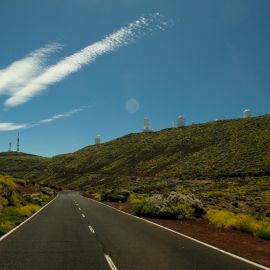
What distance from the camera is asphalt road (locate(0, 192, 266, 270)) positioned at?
10.1 meters

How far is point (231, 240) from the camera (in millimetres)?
15656

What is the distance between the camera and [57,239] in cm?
1500

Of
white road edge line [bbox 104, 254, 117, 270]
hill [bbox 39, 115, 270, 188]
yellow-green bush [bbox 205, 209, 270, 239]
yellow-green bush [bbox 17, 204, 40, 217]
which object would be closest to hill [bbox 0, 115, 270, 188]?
hill [bbox 39, 115, 270, 188]

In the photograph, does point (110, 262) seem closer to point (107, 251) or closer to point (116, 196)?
point (107, 251)

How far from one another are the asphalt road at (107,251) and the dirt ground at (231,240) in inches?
31.1

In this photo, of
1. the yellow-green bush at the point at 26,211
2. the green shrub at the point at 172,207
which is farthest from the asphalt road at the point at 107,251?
the yellow-green bush at the point at 26,211

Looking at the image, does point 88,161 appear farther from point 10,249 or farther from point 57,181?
point 10,249

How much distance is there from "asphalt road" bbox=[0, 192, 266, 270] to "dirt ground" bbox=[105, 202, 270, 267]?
789 mm

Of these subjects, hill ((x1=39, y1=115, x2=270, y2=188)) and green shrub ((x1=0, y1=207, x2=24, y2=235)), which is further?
hill ((x1=39, y1=115, x2=270, y2=188))

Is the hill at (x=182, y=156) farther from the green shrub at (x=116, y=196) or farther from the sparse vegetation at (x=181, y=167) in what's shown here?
the green shrub at (x=116, y=196)

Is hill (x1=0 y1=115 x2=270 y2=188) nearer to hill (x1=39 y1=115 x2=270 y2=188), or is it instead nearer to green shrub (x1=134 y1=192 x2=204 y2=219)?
hill (x1=39 y1=115 x2=270 y2=188)

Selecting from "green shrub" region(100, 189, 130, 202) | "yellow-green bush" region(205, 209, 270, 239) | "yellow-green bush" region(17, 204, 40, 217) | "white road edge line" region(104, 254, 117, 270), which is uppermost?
"green shrub" region(100, 189, 130, 202)

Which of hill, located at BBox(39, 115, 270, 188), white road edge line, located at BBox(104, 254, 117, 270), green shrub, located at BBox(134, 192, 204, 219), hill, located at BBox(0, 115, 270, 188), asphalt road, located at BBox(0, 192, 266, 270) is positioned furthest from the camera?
hill, located at BBox(0, 115, 270, 188)

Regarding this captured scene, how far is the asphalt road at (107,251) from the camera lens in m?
10.1
